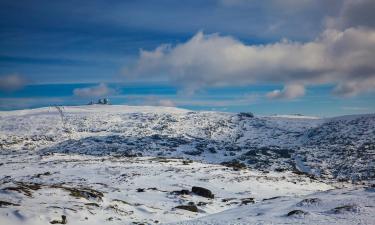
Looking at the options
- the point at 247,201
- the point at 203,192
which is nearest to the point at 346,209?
the point at 247,201

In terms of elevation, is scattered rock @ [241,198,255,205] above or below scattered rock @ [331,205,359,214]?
below

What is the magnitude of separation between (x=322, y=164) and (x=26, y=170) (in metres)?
131

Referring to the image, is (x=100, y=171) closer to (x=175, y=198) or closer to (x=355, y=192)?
(x=175, y=198)

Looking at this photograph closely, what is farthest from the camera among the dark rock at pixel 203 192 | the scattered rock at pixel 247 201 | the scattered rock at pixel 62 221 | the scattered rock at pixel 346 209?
the dark rock at pixel 203 192

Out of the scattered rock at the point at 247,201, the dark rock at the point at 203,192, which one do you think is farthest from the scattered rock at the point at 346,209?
the dark rock at the point at 203,192

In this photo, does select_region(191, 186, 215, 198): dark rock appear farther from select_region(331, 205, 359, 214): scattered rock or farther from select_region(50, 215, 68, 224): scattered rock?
select_region(331, 205, 359, 214): scattered rock

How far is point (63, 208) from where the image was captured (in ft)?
118

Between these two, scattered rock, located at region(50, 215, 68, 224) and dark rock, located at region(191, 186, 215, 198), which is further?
dark rock, located at region(191, 186, 215, 198)

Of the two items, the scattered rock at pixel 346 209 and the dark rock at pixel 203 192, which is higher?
the scattered rock at pixel 346 209

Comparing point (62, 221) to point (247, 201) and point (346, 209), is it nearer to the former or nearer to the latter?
point (346, 209)

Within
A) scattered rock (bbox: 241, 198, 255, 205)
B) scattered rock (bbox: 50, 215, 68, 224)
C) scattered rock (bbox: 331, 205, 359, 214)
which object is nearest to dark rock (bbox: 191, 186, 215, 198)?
scattered rock (bbox: 241, 198, 255, 205)

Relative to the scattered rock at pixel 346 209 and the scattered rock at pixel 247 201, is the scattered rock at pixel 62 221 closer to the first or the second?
the scattered rock at pixel 346 209

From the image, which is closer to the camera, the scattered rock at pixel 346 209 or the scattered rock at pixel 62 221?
the scattered rock at pixel 346 209

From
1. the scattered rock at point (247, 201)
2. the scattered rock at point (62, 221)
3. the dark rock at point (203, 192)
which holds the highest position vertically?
the scattered rock at point (62, 221)
